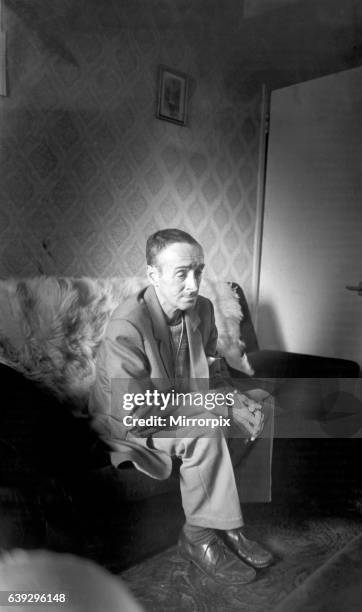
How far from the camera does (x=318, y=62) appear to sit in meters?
0.70

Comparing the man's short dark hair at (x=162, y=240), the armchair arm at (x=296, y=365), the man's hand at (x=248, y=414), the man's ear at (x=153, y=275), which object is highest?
the man's short dark hair at (x=162, y=240)

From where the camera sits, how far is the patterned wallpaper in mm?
641

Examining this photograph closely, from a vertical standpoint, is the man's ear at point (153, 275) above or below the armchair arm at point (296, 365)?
above

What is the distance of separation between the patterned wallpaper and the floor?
0.42 meters

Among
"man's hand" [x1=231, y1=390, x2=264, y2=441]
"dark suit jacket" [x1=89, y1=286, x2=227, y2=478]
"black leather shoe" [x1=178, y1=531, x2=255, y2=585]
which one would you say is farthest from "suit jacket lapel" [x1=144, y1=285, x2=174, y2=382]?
"black leather shoe" [x1=178, y1=531, x2=255, y2=585]

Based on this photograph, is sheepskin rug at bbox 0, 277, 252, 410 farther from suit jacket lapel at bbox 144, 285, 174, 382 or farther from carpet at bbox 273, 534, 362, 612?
carpet at bbox 273, 534, 362, 612

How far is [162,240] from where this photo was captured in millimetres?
667

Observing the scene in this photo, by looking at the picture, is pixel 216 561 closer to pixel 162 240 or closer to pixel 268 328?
pixel 268 328

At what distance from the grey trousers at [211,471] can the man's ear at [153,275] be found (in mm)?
225

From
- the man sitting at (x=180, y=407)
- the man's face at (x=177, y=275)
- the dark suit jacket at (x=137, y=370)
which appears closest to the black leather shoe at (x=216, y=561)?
the man sitting at (x=180, y=407)

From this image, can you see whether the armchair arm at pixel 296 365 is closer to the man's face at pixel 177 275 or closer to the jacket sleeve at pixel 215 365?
the jacket sleeve at pixel 215 365

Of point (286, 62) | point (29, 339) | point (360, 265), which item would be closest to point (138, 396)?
point (29, 339)

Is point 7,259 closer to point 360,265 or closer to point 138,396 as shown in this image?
point 138,396

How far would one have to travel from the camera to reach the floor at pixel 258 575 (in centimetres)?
65
